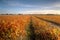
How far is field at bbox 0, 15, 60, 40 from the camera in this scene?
2285 millimetres

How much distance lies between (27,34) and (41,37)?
195 mm

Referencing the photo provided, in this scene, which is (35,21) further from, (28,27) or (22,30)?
(22,30)

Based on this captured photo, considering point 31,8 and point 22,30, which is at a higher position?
point 31,8

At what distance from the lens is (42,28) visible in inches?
92.4

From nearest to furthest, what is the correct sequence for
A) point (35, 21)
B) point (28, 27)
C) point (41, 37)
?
point (41, 37), point (28, 27), point (35, 21)

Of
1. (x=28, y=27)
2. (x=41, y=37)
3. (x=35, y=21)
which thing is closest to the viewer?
(x=41, y=37)

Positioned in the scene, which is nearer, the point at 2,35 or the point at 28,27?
the point at 2,35

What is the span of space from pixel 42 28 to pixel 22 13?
1.11 feet

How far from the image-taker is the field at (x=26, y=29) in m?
2.29

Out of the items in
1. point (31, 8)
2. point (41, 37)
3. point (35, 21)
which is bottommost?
point (41, 37)

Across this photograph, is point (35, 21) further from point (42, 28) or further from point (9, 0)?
point (9, 0)

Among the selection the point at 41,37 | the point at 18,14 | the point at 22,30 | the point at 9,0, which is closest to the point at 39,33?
the point at 41,37

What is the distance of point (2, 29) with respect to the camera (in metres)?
2.36

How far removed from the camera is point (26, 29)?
2414mm
